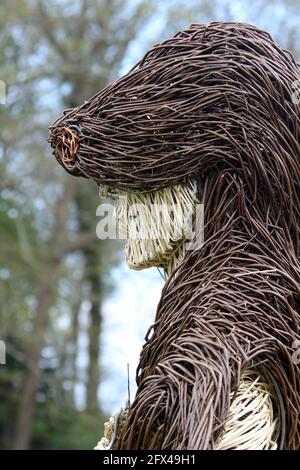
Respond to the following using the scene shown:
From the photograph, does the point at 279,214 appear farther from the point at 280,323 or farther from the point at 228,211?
the point at 280,323

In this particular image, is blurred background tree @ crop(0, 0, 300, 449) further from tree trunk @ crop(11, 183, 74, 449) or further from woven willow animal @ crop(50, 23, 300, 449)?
woven willow animal @ crop(50, 23, 300, 449)

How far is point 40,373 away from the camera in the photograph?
10.8 m

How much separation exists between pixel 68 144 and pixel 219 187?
0.42 metres

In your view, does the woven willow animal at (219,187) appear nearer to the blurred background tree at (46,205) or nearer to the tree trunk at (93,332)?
the blurred background tree at (46,205)

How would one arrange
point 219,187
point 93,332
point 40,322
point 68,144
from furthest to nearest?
point 93,332
point 40,322
point 68,144
point 219,187

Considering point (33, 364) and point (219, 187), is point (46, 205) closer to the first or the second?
point (33, 364)

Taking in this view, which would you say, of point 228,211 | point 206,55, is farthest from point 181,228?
point 206,55

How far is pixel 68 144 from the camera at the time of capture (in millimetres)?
2180

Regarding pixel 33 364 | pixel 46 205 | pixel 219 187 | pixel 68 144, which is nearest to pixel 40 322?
pixel 33 364

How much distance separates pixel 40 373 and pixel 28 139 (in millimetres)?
3012

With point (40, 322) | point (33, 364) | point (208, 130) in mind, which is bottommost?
point (33, 364)

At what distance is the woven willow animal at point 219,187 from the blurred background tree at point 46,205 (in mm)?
7008

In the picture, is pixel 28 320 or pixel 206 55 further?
pixel 28 320

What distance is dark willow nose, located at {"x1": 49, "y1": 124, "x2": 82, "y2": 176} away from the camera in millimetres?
2166
